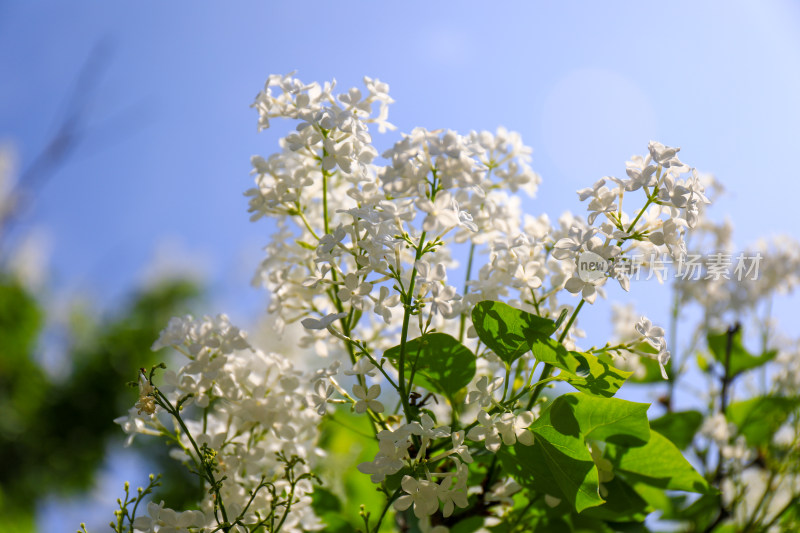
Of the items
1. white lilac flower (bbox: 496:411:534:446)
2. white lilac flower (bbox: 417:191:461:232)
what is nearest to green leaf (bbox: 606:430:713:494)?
white lilac flower (bbox: 496:411:534:446)

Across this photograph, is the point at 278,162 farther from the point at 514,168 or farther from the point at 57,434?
the point at 57,434

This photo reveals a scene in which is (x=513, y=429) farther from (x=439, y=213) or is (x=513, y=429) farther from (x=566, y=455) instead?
(x=439, y=213)

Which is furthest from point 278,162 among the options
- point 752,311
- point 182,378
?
point 752,311

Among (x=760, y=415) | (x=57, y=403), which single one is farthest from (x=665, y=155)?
(x=57, y=403)

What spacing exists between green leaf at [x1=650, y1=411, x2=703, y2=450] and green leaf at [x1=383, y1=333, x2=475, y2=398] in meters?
0.28

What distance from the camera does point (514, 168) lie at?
0.57m

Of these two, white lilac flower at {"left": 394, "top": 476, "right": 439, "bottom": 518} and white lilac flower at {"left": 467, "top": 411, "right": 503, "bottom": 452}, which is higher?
white lilac flower at {"left": 467, "top": 411, "right": 503, "bottom": 452}

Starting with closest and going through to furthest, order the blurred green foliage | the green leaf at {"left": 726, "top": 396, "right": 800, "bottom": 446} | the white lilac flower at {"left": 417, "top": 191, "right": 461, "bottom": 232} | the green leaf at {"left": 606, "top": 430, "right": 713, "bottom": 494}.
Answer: the white lilac flower at {"left": 417, "top": 191, "right": 461, "bottom": 232}, the green leaf at {"left": 606, "top": 430, "right": 713, "bottom": 494}, the green leaf at {"left": 726, "top": 396, "right": 800, "bottom": 446}, the blurred green foliage

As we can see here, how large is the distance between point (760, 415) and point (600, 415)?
0.50 metres

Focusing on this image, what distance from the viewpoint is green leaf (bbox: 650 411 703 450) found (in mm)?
624

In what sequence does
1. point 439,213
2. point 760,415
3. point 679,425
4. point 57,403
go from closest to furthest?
point 439,213, point 679,425, point 760,415, point 57,403

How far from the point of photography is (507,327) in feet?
1.28

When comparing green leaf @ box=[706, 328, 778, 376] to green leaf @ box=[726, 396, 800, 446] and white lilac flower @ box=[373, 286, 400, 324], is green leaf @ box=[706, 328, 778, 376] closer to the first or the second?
green leaf @ box=[726, 396, 800, 446]

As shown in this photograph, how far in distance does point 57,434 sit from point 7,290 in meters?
1.06
